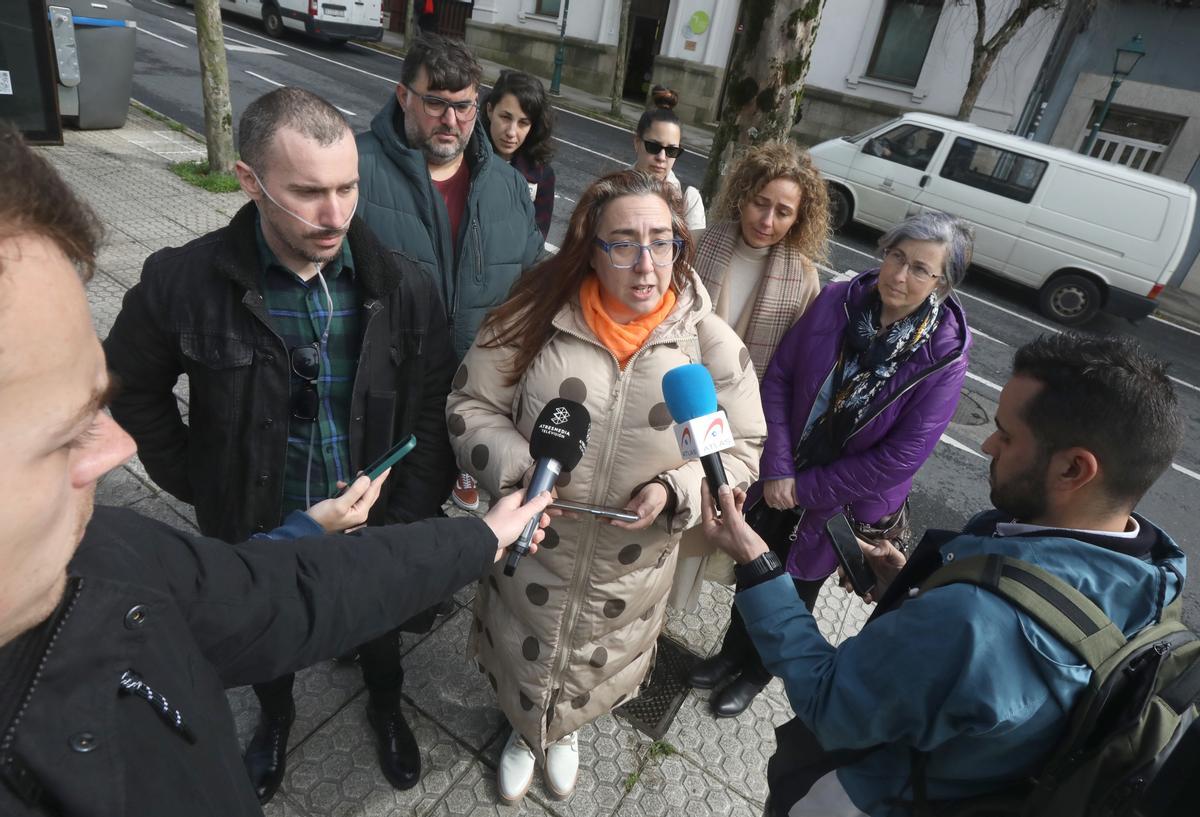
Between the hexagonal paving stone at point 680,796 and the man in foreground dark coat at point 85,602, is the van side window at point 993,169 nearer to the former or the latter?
the hexagonal paving stone at point 680,796

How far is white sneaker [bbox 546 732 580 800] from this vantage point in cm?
241

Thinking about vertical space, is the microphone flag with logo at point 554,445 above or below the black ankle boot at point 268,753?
above

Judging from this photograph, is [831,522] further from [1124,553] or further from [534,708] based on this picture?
[534,708]

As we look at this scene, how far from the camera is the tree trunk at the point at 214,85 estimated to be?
23.2ft

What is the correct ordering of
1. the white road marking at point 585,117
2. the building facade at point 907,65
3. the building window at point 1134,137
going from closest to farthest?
the building window at point 1134,137
the building facade at point 907,65
the white road marking at point 585,117

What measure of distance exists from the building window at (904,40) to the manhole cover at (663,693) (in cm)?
1822

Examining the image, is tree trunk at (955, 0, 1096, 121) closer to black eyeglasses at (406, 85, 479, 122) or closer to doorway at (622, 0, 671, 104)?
doorway at (622, 0, 671, 104)

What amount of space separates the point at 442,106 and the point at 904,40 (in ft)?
60.4

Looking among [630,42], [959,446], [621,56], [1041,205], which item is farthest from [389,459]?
[630,42]

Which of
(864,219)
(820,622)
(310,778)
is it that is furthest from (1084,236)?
(310,778)

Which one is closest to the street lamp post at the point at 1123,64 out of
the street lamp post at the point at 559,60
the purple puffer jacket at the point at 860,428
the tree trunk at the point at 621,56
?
the tree trunk at the point at 621,56

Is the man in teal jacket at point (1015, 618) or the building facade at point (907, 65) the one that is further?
the building facade at point (907, 65)

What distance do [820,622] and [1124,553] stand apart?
2.33m

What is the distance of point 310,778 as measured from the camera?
2354 millimetres
